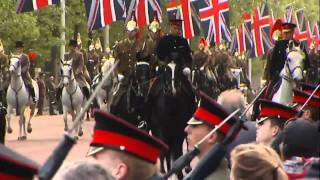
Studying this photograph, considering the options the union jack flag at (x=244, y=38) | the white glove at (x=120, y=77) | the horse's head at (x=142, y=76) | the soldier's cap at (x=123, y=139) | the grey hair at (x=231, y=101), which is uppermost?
the soldier's cap at (x=123, y=139)

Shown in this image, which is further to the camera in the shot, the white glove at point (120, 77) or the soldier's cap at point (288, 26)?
the white glove at point (120, 77)

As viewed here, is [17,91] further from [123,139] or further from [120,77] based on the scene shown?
[123,139]

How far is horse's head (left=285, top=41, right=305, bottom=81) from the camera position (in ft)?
49.3

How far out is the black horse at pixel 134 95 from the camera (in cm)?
1642

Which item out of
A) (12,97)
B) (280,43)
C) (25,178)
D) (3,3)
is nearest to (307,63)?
(280,43)

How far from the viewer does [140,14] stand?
24859 millimetres

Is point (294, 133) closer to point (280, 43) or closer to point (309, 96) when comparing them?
point (309, 96)

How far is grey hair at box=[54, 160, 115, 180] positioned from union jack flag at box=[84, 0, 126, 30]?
18.9m

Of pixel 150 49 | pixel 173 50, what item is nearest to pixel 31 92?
pixel 150 49

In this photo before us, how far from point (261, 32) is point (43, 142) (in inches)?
647

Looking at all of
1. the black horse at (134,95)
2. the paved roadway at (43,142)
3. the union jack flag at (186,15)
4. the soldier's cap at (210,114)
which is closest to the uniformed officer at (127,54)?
the black horse at (134,95)

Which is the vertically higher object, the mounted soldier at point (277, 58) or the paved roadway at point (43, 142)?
the mounted soldier at point (277, 58)

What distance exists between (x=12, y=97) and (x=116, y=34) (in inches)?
1091

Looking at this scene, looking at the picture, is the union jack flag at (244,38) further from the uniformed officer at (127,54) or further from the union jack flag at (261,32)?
the uniformed officer at (127,54)
